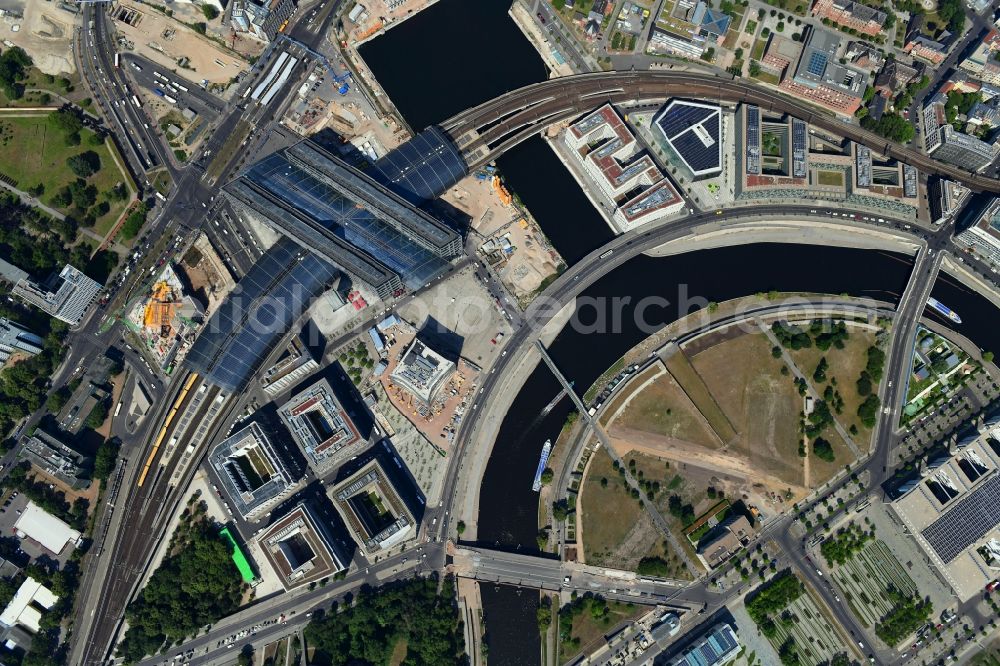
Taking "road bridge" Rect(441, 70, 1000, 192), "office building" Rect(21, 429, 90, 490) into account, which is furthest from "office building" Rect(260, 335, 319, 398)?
"road bridge" Rect(441, 70, 1000, 192)

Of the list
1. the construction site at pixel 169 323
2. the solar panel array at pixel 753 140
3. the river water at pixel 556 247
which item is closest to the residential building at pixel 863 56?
the solar panel array at pixel 753 140

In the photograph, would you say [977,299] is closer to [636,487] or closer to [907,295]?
[907,295]

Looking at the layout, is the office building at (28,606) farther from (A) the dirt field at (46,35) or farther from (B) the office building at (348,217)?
(A) the dirt field at (46,35)

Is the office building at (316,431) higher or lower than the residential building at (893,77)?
lower

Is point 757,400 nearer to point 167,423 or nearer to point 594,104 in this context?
point 594,104

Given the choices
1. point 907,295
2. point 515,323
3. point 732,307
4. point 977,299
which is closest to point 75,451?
point 515,323

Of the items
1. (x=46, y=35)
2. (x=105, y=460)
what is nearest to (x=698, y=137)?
(x=105, y=460)
